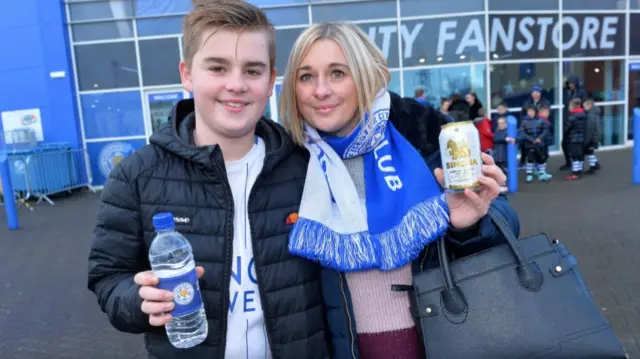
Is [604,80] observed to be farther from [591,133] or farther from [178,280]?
[178,280]

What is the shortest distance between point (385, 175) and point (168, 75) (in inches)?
488

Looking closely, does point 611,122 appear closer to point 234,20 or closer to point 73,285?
point 73,285

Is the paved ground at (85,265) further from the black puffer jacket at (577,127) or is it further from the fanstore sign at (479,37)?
the fanstore sign at (479,37)

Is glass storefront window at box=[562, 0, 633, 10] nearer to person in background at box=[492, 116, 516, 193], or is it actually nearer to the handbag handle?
person in background at box=[492, 116, 516, 193]

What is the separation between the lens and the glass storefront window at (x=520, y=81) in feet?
44.6

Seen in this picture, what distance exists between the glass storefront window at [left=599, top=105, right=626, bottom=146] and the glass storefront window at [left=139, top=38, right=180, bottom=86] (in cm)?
1174

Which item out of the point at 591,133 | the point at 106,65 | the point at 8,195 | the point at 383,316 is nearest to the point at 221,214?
the point at 383,316

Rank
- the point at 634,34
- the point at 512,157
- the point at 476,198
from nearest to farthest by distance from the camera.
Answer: the point at 476,198 → the point at 512,157 → the point at 634,34

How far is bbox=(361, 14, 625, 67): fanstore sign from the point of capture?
1329 centimetres

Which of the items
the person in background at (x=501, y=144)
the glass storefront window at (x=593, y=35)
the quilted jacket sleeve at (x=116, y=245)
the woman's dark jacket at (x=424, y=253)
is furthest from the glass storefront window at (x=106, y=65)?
the woman's dark jacket at (x=424, y=253)

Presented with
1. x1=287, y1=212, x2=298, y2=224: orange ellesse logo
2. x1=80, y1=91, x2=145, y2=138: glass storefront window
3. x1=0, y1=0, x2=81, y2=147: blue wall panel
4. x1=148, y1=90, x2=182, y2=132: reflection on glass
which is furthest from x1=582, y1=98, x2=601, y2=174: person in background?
x1=0, y1=0, x2=81, y2=147: blue wall panel

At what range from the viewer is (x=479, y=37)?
13305 millimetres

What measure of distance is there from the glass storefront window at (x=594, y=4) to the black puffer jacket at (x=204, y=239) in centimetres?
1454

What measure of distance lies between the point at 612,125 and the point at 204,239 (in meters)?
15.6
